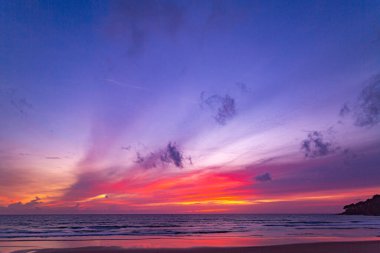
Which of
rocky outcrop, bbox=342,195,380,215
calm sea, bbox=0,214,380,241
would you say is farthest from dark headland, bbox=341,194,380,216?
calm sea, bbox=0,214,380,241

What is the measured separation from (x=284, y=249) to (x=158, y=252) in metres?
10.1

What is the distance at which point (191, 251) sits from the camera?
26.0m

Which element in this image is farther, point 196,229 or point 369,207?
point 369,207

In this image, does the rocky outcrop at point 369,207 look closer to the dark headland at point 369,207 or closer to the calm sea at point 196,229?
the dark headland at point 369,207

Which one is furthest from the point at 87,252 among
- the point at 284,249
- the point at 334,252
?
the point at 334,252

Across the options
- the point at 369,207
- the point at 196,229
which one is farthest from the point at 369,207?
the point at 196,229

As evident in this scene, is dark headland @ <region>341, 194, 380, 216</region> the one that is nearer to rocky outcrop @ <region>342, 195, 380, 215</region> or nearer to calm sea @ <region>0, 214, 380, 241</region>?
rocky outcrop @ <region>342, 195, 380, 215</region>

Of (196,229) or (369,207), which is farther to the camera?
(369,207)

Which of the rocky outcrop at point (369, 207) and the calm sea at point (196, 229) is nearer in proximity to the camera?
the calm sea at point (196, 229)

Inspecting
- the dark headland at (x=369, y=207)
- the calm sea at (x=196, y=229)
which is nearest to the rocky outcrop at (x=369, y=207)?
the dark headland at (x=369, y=207)

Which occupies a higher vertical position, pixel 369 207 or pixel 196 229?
pixel 369 207

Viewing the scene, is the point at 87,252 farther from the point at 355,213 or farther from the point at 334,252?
the point at 355,213

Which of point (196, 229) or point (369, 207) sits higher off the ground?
point (369, 207)

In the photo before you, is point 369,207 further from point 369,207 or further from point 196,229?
point 196,229
